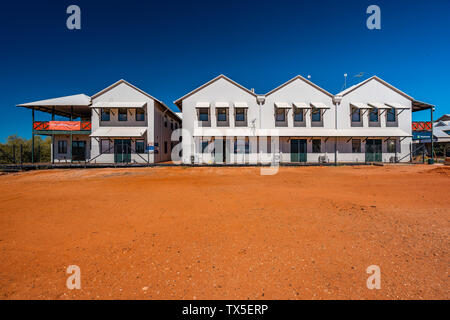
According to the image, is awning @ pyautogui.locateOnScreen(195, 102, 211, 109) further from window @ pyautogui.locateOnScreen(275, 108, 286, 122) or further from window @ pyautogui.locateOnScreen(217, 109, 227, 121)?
window @ pyautogui.locateOnScreen(275, 108, 286, 122)

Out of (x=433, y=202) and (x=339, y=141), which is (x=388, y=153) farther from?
(x=433, y=202)

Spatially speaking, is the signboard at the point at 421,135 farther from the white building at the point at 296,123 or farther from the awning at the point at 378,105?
the awning at the point at 378,105

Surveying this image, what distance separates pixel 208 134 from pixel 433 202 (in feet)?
55.5

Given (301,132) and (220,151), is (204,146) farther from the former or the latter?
(301,132)

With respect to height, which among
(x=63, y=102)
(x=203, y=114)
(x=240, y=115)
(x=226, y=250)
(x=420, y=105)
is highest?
(x=63, y=102)

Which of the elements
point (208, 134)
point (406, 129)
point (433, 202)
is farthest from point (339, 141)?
point (433, 202)

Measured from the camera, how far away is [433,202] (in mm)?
5906

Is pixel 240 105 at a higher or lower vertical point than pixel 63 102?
lower

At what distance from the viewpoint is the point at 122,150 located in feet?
67.5

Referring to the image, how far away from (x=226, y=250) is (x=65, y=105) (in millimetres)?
25217

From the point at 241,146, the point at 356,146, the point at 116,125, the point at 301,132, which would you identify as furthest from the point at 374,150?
the point at 116,125

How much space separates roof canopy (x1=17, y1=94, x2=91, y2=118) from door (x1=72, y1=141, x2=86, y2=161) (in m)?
3.97

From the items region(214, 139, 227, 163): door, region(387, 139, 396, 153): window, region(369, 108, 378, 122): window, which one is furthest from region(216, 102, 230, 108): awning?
region(387, 139, 396, 153): window

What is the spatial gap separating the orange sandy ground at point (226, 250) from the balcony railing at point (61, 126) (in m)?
18.4
